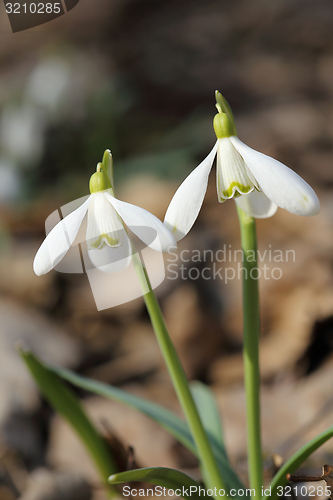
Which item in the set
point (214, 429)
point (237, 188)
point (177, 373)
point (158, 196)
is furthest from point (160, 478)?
point (158, 196)

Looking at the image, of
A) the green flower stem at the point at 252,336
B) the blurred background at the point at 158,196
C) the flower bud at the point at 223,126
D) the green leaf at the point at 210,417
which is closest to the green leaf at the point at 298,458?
the green flower stem at the point at 252,336

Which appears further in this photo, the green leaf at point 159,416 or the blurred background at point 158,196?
the blurred background at point 158,196

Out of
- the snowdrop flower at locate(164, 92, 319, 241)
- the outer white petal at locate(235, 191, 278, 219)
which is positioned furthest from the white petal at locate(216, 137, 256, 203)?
the outer white petal at locate(235, 191, 278, 219)

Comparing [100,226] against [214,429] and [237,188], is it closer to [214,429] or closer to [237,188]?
[237,188]

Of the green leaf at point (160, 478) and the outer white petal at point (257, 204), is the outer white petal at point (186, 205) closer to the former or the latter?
the outer white petal at point (257, 204)

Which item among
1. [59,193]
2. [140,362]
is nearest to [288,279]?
[140,362]

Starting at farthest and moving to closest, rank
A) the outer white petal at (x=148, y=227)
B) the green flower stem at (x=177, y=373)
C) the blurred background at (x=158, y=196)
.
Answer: the blurred background at (x=158, y=196)
the green flower stem at (x=177, y=373)
the outer white petal at (x=148, y=227)

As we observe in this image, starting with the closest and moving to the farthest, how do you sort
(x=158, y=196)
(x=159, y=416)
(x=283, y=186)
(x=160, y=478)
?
1. (x=283, y=186)
2. (x=160, y=478)
3. (x=159, y=416)
4. (x=158, y=196)
